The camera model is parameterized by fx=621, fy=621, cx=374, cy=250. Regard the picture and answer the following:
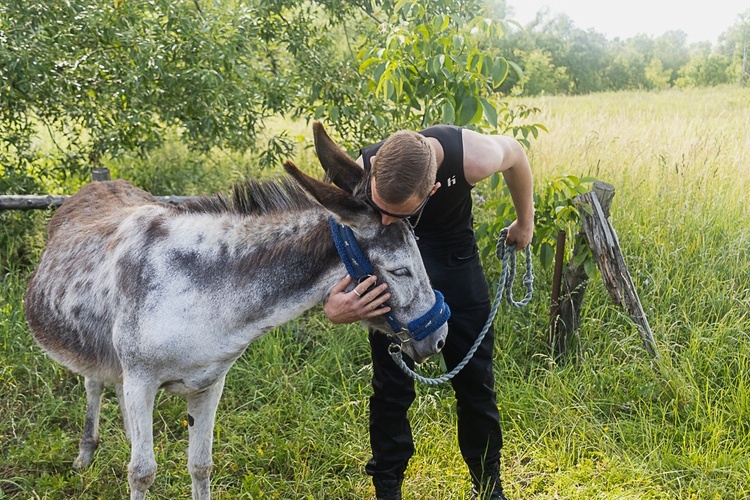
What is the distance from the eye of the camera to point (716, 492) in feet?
9.56

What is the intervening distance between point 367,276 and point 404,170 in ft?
1.35

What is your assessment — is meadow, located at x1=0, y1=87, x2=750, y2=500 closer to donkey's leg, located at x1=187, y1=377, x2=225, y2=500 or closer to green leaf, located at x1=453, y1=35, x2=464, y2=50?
donkey's leg, located at x1=187, y1=377, x2=225, y2=500

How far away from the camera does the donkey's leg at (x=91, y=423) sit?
11.2 ft

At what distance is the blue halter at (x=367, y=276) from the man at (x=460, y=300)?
9 centimetres

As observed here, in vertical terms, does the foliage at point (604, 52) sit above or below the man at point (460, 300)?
above

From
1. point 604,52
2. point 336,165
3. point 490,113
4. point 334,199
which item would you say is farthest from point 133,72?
point 604,52

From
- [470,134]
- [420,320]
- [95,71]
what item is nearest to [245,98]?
[95,71]

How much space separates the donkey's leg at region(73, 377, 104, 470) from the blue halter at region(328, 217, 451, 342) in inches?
79.9

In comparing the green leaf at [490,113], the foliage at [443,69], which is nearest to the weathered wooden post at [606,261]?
the foliage at [443,69]

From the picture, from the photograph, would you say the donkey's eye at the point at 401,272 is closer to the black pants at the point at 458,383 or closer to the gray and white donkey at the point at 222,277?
the gray and white donkey at the point at 222,277

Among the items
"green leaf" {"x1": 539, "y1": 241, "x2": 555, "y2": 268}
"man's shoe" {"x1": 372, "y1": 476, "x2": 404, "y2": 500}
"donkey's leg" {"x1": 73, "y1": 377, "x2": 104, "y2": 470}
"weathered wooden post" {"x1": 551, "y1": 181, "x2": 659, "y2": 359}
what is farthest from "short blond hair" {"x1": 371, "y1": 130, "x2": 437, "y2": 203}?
"donkey's leg" {"x1": 73, "y1": 377, "x2": 104, "y2": 470}

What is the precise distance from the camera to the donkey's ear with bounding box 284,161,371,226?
1945 mm

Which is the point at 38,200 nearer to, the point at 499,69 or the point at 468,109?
the point at 468,109

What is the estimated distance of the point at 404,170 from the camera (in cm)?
196
